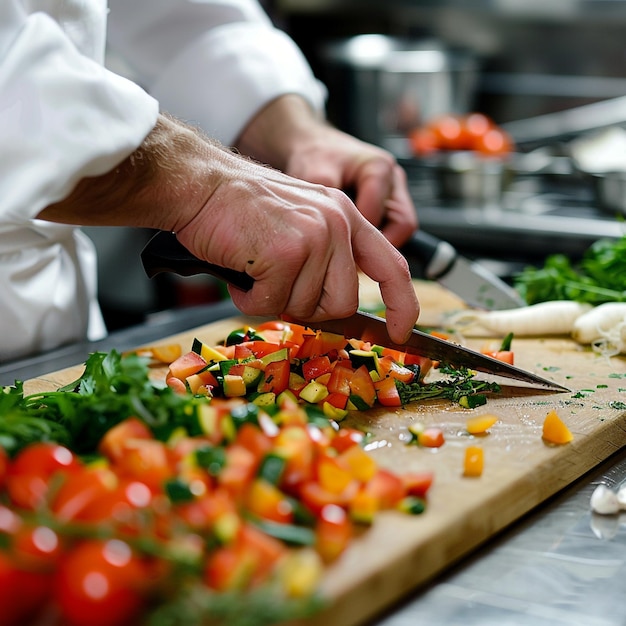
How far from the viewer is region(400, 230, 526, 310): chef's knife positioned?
1.99 metres

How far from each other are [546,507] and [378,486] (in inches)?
11.3

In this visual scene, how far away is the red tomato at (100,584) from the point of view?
2.69ft

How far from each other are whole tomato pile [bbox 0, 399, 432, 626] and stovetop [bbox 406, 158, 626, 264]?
1711 mm

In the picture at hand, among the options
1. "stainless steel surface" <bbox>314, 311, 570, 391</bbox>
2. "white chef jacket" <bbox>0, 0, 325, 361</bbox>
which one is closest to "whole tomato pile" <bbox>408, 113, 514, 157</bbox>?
"white chef jacket" <bbox>0, 0, 325, 361</bbox>

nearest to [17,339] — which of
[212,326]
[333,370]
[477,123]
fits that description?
[212,326]

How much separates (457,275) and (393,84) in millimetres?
1608

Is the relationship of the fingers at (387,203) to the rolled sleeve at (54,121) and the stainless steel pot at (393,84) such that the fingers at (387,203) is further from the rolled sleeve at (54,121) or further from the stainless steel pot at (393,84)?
the stainless steel pot at (393,84)

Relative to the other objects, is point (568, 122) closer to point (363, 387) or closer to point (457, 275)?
point (457, 275)

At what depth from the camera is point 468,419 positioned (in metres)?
1.41

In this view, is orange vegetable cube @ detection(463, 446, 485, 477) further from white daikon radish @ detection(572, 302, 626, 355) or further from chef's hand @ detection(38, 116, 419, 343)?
white daikon radish @ detection(572, 302, 626, 355)

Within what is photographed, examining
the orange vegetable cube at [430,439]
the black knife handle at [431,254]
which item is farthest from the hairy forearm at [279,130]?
the orange vegetable cube at [430,439]

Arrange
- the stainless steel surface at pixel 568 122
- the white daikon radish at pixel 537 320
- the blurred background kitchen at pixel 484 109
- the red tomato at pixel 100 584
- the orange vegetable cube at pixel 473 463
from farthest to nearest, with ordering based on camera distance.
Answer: the stainless steel surface at pixel 568 122
the blurred background kitchen at pixel 484 109
the white daikon radish at pixel 537 320
the orange vegetable cube at pixel 473 463
the red tomato at pixel 100 584

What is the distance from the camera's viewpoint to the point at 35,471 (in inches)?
38.4

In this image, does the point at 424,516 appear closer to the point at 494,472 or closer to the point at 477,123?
the point at 494,472
